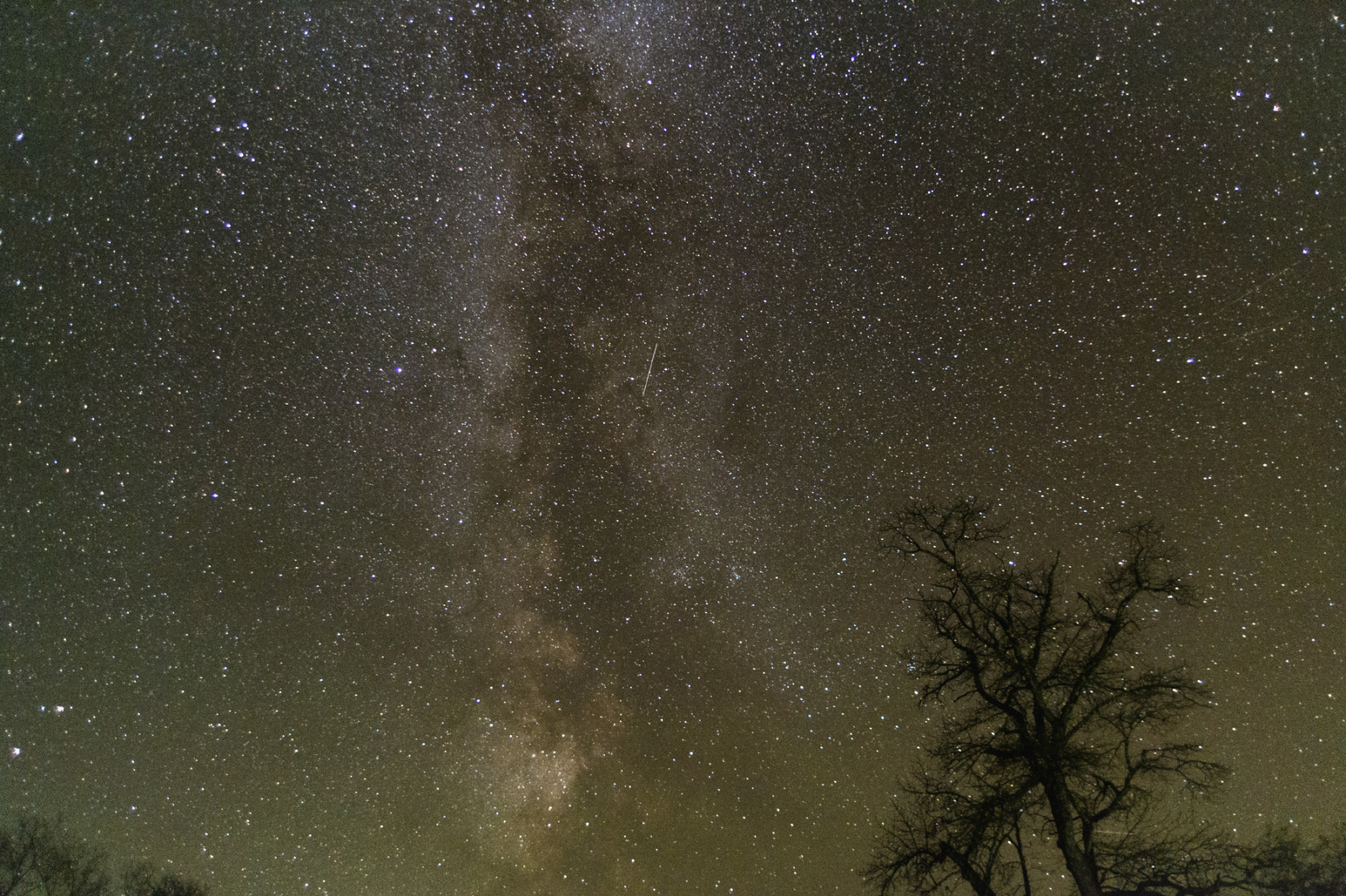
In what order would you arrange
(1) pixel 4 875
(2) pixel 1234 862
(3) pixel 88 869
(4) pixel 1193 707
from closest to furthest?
(2) pixel 1234 862, (4) pixel 1193 707, (1) pixel 4 875, (3) pixel 88 869

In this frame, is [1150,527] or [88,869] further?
[88,869]

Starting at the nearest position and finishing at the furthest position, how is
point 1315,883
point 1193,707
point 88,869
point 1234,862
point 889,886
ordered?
1. point 1234,862
2. point 1193,707
3. point 889,886
4. point 1315,883
5. point 88,869

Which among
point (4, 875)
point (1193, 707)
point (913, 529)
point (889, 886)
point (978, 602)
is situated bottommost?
point (4, 875)

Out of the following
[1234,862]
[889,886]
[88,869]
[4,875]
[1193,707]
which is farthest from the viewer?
[88,869]

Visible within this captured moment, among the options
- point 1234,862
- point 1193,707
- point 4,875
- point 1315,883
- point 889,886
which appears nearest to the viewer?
point 1234,862

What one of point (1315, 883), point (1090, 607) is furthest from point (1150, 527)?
point (1315, 883)

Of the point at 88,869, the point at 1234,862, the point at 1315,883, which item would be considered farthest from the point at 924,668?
the point at 88,869

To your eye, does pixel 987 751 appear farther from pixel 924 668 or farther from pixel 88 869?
pixel 88 869

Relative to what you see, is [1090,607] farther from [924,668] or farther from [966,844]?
[966,844]

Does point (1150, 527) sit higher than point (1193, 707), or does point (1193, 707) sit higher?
point (1150, 527)
